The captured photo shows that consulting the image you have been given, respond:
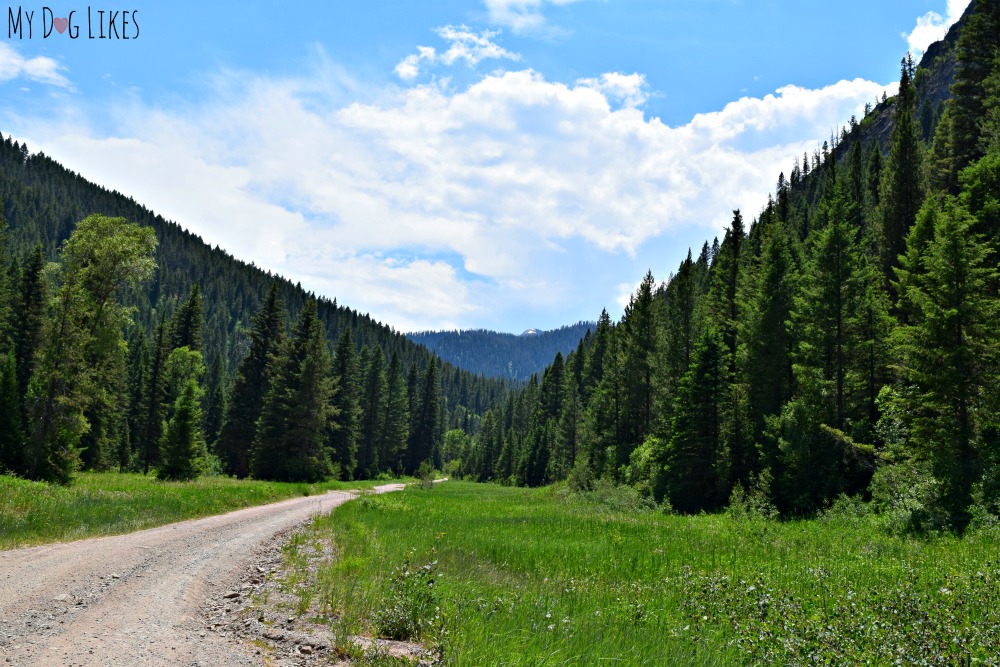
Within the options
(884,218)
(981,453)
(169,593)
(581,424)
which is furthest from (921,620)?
(581,424)

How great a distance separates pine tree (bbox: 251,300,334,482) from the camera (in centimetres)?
4603

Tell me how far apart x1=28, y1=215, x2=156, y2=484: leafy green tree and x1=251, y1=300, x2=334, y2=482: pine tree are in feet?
51.2

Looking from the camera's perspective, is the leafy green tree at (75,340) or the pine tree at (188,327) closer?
the leafy green tree at (75,340)

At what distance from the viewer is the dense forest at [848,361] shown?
19719mm

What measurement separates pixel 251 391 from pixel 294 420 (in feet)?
24.8

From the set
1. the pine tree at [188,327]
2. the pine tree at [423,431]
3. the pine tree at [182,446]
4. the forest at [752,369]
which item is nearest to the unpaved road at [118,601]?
the forest at [752,369]

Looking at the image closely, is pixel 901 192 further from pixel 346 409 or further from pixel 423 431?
pixel 423 431

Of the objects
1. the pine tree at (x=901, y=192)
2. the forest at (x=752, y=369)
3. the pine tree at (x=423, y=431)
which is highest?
the pine tree at (x=901, y=192)

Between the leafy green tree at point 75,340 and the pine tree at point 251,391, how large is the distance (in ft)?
58.4

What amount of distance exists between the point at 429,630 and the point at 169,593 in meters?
4.77

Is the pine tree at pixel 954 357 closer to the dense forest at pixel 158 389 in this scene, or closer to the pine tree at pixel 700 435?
the pine tree at pixel 700 435

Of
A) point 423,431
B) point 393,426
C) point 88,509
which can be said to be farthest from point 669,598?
point 423,431

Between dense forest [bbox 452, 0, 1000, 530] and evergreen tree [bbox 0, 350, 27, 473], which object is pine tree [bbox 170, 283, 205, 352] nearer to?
evergreen tree [bbox 0, 350, 27, 473]

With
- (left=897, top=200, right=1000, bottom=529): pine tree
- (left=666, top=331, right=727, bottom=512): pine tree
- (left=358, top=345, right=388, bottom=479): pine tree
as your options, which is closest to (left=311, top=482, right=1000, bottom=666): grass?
(left=897, top=200, right=1000, bottom=529): pine tree
